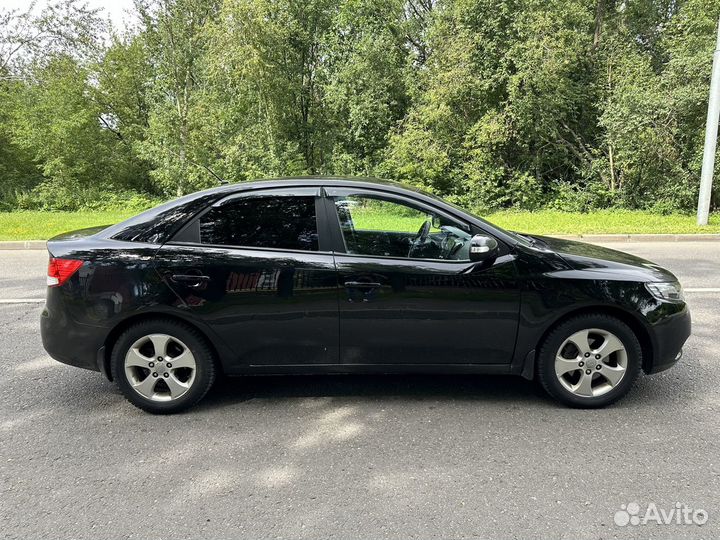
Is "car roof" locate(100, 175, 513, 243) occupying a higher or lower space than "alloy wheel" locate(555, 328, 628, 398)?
higher

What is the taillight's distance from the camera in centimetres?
341

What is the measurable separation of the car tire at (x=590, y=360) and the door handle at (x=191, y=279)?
2288 mm

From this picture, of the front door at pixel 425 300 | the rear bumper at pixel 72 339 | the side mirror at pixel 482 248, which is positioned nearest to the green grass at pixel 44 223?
the rear bumper at pixel 72 339

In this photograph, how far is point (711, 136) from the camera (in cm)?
1238

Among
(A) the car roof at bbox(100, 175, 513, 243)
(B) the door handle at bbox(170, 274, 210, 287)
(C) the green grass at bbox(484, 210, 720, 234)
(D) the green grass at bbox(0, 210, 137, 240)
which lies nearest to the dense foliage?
(C) the green grass at bbox(484, 210, 720, 234)

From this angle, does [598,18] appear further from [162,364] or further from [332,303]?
[162,364]

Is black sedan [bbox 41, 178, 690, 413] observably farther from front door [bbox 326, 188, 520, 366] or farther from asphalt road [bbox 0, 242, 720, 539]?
asphalt road [bbox 0, 242, 720, 539]

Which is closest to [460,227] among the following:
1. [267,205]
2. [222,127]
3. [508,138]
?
[267,205]

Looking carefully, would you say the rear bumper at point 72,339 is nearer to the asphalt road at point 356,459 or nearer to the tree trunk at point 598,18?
the asphalt road at point 356,459

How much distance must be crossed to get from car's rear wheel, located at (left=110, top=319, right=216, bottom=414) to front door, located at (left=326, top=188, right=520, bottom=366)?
3.22 ft

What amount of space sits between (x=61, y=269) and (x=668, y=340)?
13.4 ft

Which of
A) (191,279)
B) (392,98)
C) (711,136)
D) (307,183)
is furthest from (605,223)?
(191,279)

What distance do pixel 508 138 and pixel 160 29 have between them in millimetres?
13453

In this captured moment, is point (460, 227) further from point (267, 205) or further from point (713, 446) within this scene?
point (713, 446)
